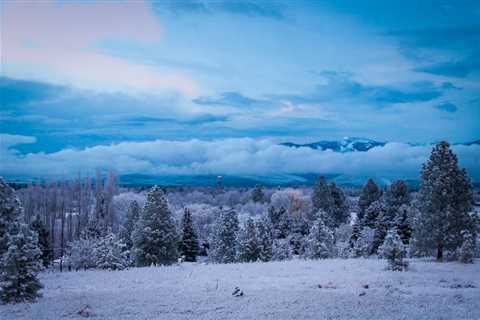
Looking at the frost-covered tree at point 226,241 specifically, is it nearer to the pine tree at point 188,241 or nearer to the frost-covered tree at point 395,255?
the pine tree at point 188,241

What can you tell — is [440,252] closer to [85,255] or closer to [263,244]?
[263,244]

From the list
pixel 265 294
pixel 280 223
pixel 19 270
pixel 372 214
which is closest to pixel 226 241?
pixel 265 294

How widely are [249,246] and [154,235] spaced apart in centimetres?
882

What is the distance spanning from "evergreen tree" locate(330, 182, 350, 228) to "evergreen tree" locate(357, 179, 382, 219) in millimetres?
3649

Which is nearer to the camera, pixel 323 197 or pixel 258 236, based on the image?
pixel 258 236

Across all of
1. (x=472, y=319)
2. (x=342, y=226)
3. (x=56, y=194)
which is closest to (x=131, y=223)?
(x=342, y=226)

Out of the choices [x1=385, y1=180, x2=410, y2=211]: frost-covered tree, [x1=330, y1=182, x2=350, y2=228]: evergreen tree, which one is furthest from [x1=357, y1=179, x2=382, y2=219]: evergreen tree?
[x1=385, y1=180, x2=410, y2=211]: frost-covered tree

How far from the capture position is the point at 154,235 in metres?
39.1

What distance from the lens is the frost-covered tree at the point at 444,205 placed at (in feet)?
108

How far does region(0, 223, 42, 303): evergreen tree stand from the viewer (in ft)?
62.3

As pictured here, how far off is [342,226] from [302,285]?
51541mm

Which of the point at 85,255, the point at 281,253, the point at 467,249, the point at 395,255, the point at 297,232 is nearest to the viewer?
the point at 395,255

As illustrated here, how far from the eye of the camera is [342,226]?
2872 inches

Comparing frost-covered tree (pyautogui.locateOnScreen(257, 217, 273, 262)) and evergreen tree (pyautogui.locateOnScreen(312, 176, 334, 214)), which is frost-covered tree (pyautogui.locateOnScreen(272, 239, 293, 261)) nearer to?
frost-covered tree (pyautogui.locateOnScreen(257, 217, 273, 262))
